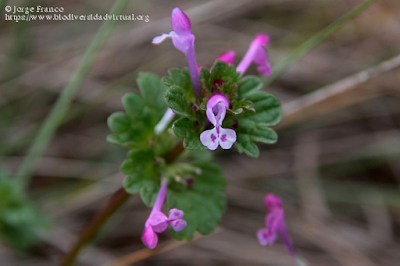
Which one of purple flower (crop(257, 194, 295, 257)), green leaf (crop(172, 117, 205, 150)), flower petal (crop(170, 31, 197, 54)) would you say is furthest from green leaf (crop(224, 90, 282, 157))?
purple flower (crop(257, 194, 295, 257))

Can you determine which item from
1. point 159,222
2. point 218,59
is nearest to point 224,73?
point 218,59

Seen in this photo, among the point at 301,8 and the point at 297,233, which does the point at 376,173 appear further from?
the point at 301,8

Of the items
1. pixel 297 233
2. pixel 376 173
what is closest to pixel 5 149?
pixel 297 233

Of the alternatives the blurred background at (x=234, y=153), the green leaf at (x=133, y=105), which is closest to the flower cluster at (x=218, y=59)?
the green leaf at (x=133, y=105)

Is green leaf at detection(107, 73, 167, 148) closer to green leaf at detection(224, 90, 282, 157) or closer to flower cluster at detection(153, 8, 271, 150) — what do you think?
flower cluster at detection(153, 8, 271, 150)

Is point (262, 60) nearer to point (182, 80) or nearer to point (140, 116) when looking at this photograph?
point (182, 80)

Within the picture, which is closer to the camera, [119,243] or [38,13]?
[119,243]

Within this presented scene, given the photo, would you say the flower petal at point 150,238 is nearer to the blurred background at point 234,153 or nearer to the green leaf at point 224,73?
the green leaf at point 224,73

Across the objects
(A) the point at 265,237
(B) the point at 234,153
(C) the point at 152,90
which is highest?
(B) the point at 234,153
